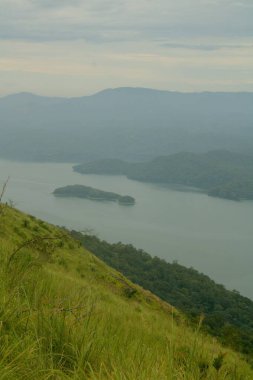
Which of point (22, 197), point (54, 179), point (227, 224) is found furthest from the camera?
point (54, 179)

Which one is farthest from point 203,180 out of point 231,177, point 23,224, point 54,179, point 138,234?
point 23,224

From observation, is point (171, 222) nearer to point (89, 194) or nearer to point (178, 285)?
point (89, 194)

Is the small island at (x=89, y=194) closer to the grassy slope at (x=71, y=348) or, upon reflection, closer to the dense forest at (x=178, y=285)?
the dense forest at (x=178, y=285)

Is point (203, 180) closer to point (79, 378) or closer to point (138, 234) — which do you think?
point (138, 234)

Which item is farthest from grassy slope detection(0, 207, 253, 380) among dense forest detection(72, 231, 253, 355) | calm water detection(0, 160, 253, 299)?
calm water detection(0, 160, 253, 299)

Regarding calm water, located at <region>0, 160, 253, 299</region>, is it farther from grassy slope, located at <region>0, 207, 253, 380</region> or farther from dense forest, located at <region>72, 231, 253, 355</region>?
grassy slope, located at <region>0, 207, 253, 380</region>

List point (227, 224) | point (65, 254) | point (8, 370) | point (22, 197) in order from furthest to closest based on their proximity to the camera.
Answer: point (22, 197)
point (227, 224)
point (65, 254)
point (8, 370)

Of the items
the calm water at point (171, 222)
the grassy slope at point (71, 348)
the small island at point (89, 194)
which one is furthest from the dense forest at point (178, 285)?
the small island at point (89, 194)

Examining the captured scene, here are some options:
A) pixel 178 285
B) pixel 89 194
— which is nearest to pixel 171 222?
pixel 89 194
